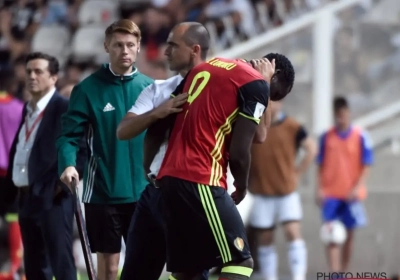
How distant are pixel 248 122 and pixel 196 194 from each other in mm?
525

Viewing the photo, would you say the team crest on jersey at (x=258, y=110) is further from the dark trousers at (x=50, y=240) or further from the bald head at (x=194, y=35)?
the dark trousers at (x=50, y=240)

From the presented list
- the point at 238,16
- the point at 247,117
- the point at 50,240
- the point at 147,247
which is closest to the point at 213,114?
the point at 247,117

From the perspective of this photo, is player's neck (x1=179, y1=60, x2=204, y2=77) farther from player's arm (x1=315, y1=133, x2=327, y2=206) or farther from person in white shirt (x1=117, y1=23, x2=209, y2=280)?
player's arm (x1=315, y1=133, x2=327, y2=206)

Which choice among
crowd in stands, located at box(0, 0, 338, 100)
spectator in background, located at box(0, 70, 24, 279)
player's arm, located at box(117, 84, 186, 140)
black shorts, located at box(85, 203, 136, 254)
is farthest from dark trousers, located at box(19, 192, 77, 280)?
crowd in stands, located at box(0, 0, 338, 100)

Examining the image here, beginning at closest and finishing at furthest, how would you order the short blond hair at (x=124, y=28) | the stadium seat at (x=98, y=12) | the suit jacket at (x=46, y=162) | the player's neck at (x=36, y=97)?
the short blond hair at (x=124, y=28) < the suit jacket at (x=46, y=162) < the player's neck at (x=36, y=97) < the stadium seat at (x=98, y=12)

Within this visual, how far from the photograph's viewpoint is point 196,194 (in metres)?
7.22

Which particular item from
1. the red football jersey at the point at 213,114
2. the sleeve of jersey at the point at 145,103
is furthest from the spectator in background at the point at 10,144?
the red football jersey at the point at 213,114

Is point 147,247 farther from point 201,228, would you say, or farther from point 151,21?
point 151,21

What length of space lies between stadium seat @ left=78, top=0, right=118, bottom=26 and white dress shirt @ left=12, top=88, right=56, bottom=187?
9.47m

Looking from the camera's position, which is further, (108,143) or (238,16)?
(238,16)

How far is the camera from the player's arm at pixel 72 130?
28.0 feet

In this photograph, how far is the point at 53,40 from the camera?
64.4 ft

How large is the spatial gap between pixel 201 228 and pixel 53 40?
12.8m

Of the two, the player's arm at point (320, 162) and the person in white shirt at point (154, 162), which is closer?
the person in white shirt at point (154, 162)
